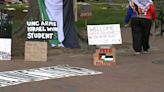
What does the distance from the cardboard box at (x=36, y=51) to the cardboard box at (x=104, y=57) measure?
129cm

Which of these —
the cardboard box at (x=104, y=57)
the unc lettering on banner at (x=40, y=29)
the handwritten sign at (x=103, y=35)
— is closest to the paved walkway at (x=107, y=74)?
the cardboard box at (x=104, y=57)

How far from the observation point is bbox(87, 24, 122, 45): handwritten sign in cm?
1302

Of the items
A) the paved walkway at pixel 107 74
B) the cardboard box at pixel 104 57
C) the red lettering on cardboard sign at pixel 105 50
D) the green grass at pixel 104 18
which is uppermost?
the green grass at pixel 104 18

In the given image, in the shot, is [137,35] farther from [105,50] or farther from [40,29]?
[40,29]

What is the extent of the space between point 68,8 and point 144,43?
102 inches

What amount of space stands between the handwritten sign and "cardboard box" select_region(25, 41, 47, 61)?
1.13 m

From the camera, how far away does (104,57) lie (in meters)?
12.5

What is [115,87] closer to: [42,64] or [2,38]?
[42,64]

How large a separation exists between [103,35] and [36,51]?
1659 millimetres

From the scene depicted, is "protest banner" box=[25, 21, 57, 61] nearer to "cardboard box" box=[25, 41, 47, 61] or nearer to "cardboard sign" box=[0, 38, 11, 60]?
"cardboard box" box=[25, 41, 47, 61]

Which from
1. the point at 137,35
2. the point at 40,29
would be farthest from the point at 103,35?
the point at 137,35

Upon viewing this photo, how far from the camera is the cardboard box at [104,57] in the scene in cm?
1256

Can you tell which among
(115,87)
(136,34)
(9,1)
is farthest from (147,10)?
(9,1)

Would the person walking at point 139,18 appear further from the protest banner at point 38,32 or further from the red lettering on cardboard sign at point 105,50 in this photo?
the protest banner at point 38,32
